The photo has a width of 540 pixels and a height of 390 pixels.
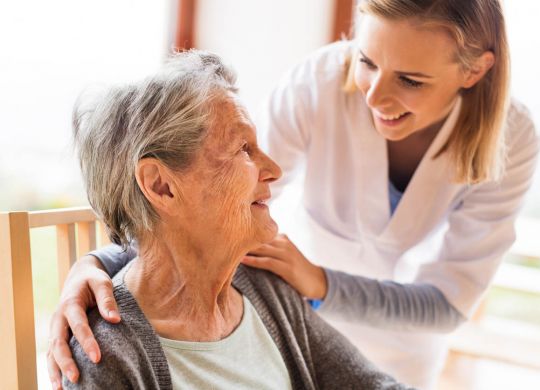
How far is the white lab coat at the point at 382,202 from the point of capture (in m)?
1.63

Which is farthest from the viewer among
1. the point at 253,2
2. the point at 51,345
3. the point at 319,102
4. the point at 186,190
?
the point at 253,2

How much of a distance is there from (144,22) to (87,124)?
8.04ft

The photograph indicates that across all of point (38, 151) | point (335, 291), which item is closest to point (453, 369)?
point (335, 291)

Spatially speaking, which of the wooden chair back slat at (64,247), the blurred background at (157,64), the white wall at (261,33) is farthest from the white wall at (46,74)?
the wooden chair back slat at (64,247)

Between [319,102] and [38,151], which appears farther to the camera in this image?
[38,151]

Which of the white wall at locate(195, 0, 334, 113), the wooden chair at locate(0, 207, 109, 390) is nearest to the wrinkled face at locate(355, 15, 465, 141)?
the wooden chair at locate(0, 207, 109, 390)

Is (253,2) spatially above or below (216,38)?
above

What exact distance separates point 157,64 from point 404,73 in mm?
1261

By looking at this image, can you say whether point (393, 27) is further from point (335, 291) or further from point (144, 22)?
point (144, 22)

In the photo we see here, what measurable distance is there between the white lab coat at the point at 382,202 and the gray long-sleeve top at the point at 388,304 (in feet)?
0.13

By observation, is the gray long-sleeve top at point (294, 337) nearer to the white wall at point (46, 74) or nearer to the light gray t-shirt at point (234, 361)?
the light gray t-shirt at point (234, 361)

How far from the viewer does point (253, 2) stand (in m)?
3.69

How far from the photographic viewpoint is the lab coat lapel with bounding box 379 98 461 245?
166cm

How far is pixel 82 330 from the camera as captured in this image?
3.33 feet
